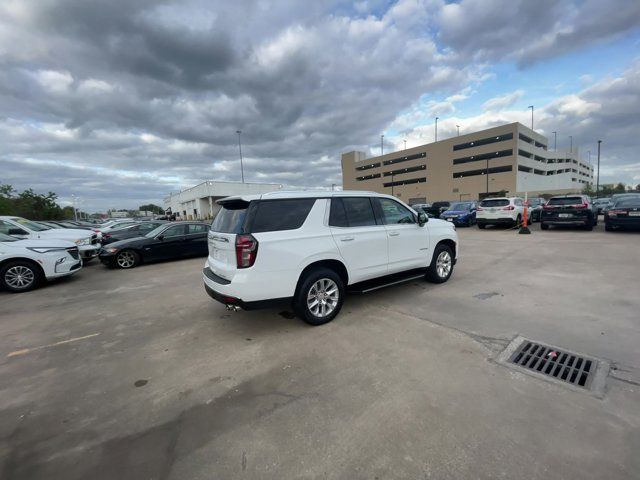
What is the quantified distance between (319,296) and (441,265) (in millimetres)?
3123

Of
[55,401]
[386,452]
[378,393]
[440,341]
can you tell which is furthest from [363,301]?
[55,401]

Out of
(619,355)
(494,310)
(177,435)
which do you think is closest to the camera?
(177,435)

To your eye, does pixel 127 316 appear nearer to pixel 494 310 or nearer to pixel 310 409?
pixel 310 409

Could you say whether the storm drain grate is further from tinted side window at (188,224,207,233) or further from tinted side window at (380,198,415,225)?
tinted side window at (188,224,207,233)

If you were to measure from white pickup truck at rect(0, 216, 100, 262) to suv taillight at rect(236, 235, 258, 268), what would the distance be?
8.63 meters

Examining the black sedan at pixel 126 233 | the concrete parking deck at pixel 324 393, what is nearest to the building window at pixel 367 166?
the black sedan at pixel 126 233

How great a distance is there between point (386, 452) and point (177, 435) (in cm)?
158

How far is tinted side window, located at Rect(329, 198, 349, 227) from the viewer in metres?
4.40

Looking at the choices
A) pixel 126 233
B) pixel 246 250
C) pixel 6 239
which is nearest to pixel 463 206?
pixel 246 250

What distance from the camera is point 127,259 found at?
970cm

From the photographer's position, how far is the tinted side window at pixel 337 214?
4.40 m

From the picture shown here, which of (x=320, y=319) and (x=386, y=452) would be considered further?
(x=320, y=319)

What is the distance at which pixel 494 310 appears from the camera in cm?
449

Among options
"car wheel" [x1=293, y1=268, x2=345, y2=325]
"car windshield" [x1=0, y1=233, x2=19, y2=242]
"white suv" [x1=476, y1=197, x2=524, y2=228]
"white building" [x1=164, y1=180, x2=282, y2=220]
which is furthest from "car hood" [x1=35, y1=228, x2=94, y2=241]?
"white building" [x1=164, y1=180, x2=282, y2=220]
